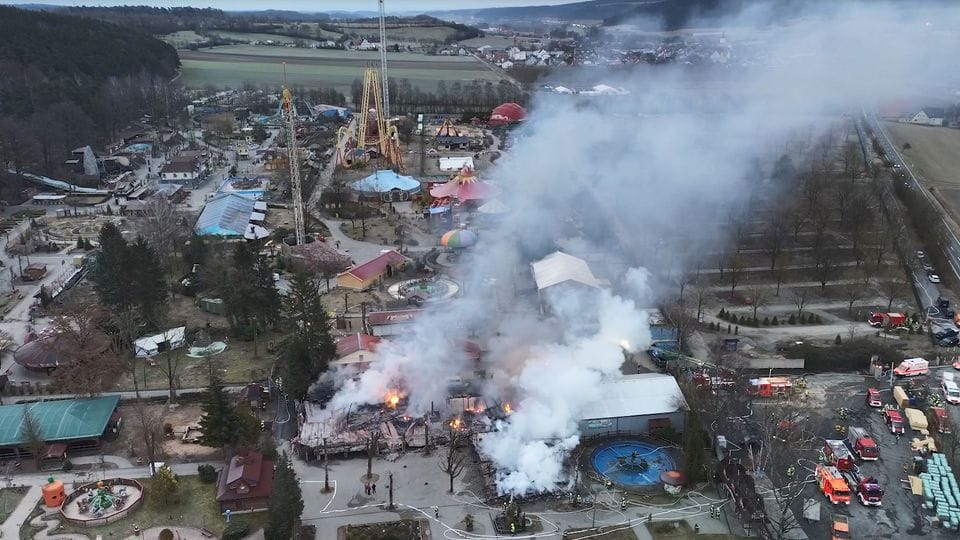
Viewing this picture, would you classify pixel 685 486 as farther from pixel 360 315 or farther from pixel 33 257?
pixel 33 257

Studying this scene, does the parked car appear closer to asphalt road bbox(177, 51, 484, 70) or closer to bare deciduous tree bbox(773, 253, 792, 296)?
bare deciduous tree bbox(773, 253, 792, 296)

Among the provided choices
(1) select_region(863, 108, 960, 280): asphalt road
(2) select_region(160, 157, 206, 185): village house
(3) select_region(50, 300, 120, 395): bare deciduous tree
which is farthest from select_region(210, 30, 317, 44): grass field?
(3) select_region(50, 300, 120, 395): bare deciduous tree

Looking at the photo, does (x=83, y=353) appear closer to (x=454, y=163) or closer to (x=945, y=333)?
(x=945, y=333)

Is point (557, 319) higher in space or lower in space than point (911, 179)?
lower

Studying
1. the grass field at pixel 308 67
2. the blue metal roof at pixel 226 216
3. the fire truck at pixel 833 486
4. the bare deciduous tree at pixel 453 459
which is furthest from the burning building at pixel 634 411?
the grass field at pixel 308 67

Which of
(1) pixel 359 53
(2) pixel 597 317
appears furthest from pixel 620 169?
(1) pixel 359 53

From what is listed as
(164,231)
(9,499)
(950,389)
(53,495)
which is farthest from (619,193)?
(9,499)

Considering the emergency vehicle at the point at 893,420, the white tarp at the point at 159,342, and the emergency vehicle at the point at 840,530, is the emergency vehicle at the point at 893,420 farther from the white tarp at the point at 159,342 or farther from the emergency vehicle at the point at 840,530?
the white tarp at the point at 159,342
